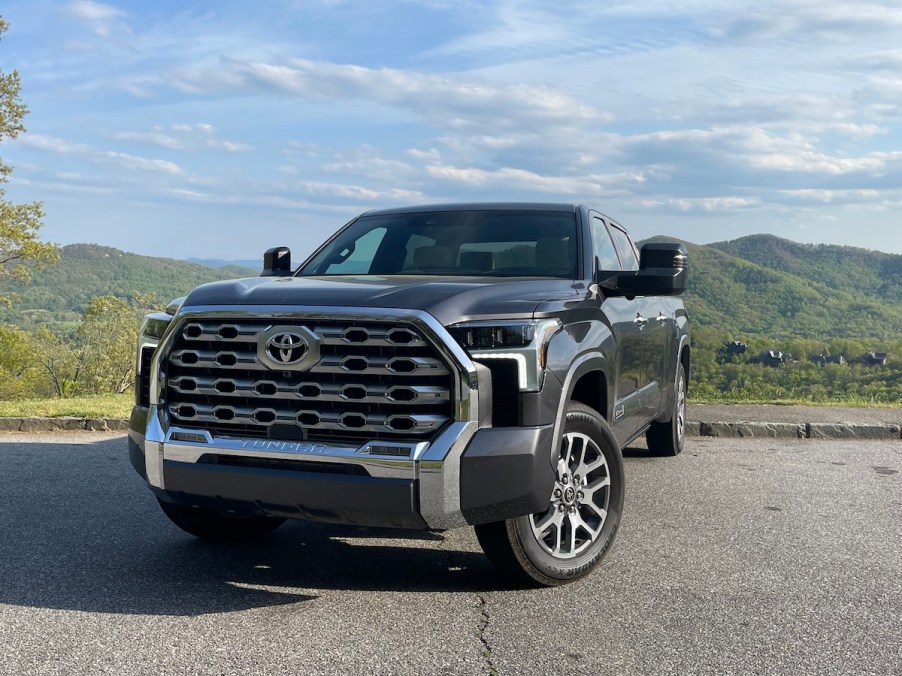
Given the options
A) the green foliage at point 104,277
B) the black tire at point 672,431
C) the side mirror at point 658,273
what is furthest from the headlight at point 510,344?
the green foliage at point 104,277

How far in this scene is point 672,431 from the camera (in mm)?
7914

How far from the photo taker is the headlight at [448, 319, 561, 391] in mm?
3771

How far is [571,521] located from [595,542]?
19 cm

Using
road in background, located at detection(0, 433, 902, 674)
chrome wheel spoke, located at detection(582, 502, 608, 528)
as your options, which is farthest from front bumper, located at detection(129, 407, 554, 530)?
chrome wheel spoke, located at detection(582, 502, 608, 528)

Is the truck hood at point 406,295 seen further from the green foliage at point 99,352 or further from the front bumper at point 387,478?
the green foliage at point 99,352

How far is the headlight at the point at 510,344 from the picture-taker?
3771mm

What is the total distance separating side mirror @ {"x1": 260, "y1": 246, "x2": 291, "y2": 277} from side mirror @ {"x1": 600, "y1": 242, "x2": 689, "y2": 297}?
87.4 inches

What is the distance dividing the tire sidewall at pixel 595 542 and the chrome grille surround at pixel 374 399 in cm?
48

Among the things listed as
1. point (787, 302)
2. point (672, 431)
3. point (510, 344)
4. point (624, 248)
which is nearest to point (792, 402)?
point (672, 431)

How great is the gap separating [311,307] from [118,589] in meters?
1.67

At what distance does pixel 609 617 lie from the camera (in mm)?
3865

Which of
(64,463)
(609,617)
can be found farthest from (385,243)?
(64,463)

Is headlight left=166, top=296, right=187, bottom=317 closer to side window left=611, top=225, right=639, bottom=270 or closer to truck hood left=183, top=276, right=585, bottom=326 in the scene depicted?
truck hood left=183, top=276, right=585, bottom=326

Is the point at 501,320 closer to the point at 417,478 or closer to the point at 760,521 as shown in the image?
the point at 417,478
